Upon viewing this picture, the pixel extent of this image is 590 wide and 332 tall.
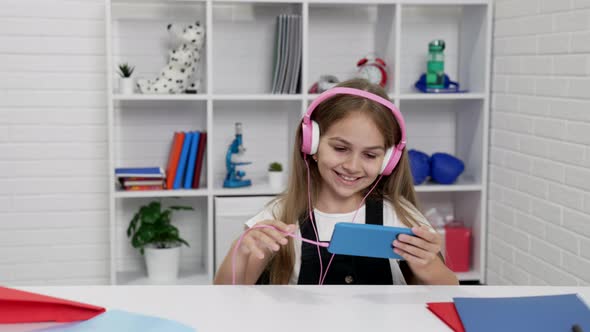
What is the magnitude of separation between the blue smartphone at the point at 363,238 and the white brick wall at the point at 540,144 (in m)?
1.50

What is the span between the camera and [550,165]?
2.97 m

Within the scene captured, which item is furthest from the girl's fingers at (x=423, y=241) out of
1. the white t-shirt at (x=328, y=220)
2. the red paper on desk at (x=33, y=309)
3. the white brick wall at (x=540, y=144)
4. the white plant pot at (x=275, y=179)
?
the white plant pot at (x=275, y=179)

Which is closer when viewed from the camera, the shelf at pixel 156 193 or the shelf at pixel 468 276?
the shelf at pixel 156 193

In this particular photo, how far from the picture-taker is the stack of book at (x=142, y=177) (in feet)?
11.0

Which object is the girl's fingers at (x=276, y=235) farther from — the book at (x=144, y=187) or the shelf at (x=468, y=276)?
the shelf at (x=468, y=276)

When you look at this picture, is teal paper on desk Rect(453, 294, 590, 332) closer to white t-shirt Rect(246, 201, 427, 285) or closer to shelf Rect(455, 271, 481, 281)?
white t-shirt Rect(246, 201, 427, 285)

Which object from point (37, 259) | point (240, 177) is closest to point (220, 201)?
point (240, 177)

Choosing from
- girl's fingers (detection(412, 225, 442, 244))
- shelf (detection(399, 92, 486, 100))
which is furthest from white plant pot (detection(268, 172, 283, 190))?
girl's fingers (detection(412, 225, 442, 244))

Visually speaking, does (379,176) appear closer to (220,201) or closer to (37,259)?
(220,201)

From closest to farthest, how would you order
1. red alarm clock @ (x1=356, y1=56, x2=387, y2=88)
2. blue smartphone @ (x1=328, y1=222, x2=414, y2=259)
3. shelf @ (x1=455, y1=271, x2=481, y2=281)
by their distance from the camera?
blue smartphone @ (x1=328, y1=222, x2=414, y2=259)
red alarm clock @ (x1=356, y1=56, x2=387, y2=88)
shelf @ (x1=455, y1=271, x2=481, y2=281)

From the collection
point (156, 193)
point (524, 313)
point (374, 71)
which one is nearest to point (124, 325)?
point (524, 313)

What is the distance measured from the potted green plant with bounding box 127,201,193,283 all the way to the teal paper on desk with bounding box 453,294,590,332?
2.18 meters

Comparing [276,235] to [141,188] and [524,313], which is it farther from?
[141,188]

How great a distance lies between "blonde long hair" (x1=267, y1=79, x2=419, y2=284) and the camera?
1.86 metres
